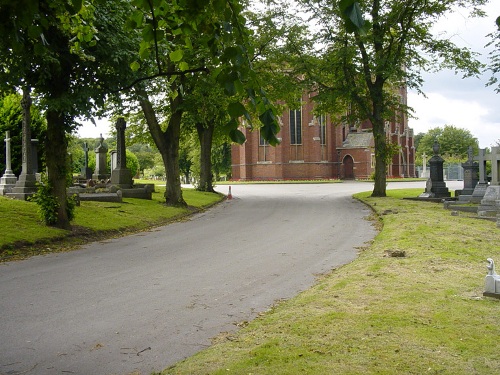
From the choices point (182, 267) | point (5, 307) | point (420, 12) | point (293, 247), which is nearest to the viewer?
point (5, 307)

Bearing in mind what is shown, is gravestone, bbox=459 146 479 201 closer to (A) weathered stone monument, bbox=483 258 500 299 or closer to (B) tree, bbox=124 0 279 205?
(A) weathered stone monument, bbox=483 258 500 299

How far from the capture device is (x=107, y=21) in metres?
13.9

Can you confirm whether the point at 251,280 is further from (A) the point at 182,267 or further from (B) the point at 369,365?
(B) the point at 369,365

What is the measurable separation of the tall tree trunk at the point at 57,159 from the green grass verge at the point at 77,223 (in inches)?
26.7

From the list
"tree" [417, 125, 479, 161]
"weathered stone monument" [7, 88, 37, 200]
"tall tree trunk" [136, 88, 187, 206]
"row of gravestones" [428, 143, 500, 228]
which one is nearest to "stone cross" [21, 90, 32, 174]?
"weathered stone monument" [7, 88, 37, 200]

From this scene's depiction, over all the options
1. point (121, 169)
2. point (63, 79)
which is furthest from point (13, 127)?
point (63, 79)

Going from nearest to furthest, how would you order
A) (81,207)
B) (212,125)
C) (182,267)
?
(182,267) → (81,207) → (212,125)

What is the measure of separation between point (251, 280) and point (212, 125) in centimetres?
2659

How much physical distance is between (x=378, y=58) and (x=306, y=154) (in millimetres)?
39270

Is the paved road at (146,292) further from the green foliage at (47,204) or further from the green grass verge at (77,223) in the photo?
the green foliage at (47,204)

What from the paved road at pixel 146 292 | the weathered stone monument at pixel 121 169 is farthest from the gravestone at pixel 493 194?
the weathered stone monument at pixel 121 169

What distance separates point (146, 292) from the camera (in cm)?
816

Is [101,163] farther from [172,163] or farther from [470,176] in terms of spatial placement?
[470,176]

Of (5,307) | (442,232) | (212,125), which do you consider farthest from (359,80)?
(5,307)
